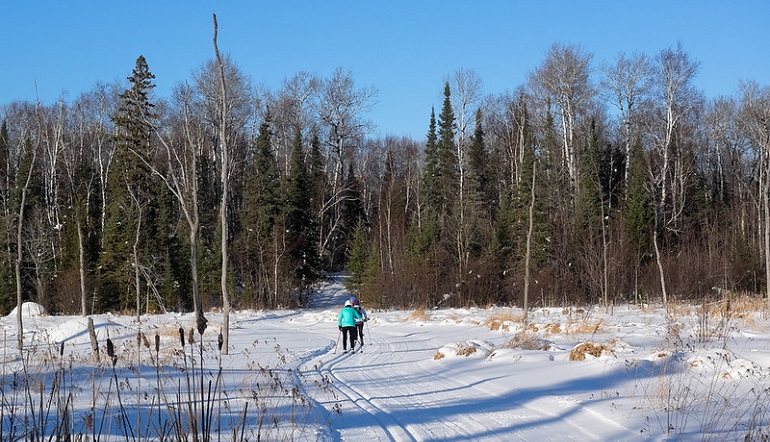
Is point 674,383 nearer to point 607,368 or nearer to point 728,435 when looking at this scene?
point 607,368

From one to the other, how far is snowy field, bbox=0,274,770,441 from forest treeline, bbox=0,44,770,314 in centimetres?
2132

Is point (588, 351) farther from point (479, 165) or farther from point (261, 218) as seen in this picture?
point (479, 165)

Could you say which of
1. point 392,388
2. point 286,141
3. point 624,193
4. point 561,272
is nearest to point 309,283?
point 286,141

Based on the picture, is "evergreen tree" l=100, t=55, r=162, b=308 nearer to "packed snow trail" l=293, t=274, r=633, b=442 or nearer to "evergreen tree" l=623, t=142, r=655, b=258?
"packed snow trail" l=293, t=274, r=633, b=442

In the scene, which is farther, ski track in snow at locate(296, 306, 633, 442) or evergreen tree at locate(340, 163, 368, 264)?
evergreen tree at locate(340, 163, 368, 264)

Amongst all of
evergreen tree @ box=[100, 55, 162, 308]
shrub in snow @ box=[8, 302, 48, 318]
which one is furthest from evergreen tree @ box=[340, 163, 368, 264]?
shrub in snow @ box=[8, 302, 48, 318]

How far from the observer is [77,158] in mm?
51625

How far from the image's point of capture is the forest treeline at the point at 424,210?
118 ft

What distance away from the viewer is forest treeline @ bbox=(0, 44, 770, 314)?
35884 millimetres

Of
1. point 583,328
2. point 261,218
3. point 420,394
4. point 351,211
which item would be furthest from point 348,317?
point 351,211

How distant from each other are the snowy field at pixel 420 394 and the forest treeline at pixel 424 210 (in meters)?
21.3

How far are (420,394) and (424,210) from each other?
36440 mm

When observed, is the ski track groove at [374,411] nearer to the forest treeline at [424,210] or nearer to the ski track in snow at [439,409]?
the ski track in snow at [439,409]

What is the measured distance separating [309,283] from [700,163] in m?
36.4
